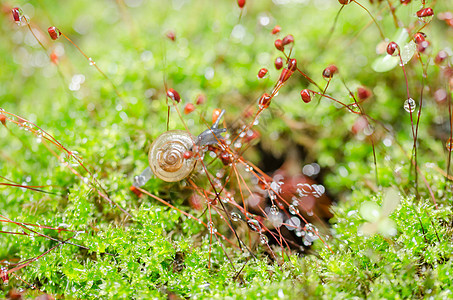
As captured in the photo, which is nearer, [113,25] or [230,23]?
[230,23]

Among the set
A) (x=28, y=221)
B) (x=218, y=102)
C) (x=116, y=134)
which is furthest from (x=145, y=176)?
(x=218, y=102)

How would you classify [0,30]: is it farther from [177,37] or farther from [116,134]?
[116,134]

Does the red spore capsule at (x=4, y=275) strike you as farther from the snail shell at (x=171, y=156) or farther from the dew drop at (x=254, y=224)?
the dew drop at (x=254, y=224)

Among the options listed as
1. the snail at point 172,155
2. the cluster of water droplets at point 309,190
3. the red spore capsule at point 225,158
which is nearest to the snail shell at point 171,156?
the snail at point 172,155

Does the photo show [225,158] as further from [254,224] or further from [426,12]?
[426,12]

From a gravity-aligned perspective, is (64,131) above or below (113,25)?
below

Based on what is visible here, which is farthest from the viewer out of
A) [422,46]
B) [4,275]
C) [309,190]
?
[309,190]

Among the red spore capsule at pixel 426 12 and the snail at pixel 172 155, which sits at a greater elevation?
the red spore capsule at pixel 426 12

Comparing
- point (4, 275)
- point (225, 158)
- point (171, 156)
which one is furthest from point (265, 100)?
point (4, 275)
